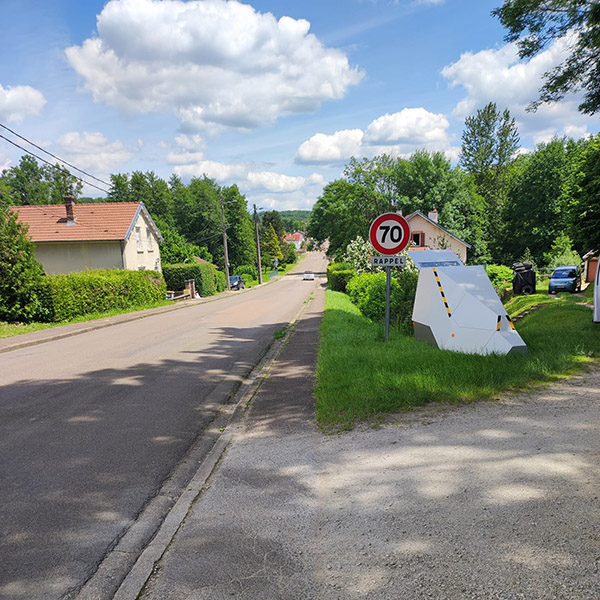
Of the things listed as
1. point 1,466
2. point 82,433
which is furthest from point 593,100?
point 1,466

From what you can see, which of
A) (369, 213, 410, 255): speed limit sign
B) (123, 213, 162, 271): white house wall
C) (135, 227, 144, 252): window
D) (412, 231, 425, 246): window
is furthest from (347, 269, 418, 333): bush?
(412, 231, 425, 246): window

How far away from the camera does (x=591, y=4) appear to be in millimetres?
8156

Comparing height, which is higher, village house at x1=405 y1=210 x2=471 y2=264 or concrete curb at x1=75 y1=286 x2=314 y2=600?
village house at x1=405 y1=210 x2=471 y2=264

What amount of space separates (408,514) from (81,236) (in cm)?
3051

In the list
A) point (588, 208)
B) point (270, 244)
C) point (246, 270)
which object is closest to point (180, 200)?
point (246, 270)

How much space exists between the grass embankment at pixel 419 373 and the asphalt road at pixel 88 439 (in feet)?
5.35

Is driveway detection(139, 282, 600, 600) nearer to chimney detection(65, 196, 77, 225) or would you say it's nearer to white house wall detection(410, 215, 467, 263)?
chimney detection(65, 196, 77, 225)

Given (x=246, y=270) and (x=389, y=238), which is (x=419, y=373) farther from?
(x=246, y=270)

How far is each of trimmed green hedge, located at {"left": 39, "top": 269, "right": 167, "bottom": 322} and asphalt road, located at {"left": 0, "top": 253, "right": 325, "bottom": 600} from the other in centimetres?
620

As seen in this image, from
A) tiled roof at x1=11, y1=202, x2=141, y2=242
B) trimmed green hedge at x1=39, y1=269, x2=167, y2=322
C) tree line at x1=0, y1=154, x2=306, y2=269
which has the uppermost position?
tree line at x1=0, y1=154, x2=306, y2=269

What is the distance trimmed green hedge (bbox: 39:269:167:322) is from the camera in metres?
17.1

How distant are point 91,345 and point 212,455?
29.1 ft

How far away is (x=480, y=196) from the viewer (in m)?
56.5

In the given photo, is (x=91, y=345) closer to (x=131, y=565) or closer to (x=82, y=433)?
(x=82, y=433)
